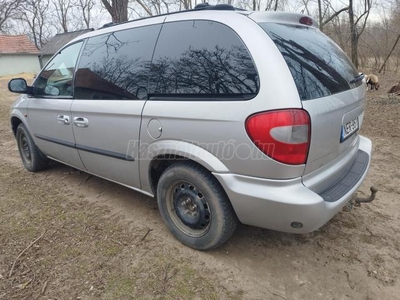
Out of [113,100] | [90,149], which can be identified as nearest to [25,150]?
[90,149]

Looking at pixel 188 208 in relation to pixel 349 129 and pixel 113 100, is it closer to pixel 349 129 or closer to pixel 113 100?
pixel 113 100

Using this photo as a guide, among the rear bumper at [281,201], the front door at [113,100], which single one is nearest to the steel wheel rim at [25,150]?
the front door at [113,100]

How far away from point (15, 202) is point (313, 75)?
3.47m

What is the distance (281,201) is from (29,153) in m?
3.96

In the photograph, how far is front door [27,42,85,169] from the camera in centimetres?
320

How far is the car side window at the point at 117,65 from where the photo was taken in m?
2.49

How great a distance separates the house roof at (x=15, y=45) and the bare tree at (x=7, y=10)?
6.37 ft

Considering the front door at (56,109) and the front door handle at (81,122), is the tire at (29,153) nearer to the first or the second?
the front door at (56,109)

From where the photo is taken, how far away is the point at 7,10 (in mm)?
32312

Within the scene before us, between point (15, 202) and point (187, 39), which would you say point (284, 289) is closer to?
point (187, 39)

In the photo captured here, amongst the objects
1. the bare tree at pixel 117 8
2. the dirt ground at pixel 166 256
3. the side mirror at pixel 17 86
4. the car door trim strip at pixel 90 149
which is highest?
the bare tree at pixel 117 8

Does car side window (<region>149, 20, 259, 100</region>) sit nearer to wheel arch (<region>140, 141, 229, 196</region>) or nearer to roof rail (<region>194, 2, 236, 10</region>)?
roof rail (<region>194, 2, 236, 10</region>)

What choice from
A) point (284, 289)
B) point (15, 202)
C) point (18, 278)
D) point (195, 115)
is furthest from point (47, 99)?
point (284, 289)

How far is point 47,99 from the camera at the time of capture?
3.44 m
